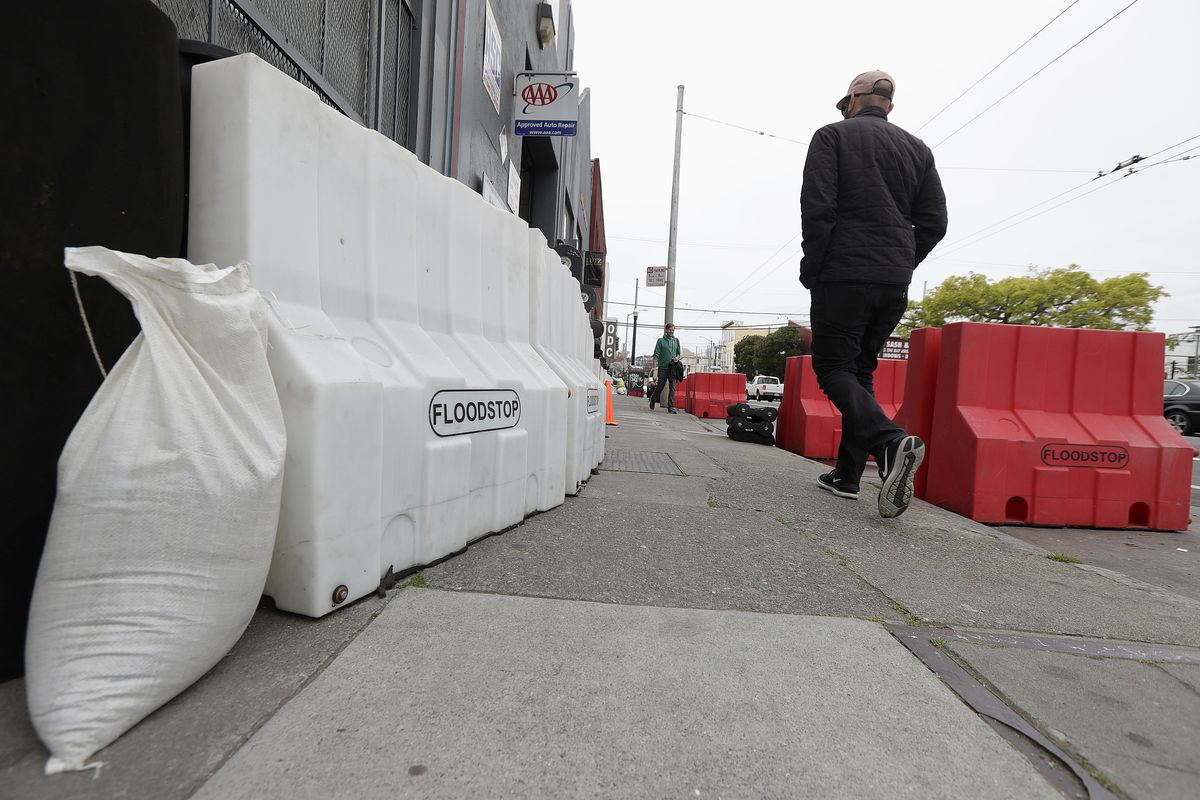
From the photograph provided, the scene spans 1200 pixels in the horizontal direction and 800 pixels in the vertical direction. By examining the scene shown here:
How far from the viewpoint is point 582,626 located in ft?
4.99

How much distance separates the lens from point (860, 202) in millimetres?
3104

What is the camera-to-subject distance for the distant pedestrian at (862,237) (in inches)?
121

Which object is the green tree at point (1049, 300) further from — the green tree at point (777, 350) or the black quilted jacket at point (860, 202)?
the black quilted jacket at point (860, 202)

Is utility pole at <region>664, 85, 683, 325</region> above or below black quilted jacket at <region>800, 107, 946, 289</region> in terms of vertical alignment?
above

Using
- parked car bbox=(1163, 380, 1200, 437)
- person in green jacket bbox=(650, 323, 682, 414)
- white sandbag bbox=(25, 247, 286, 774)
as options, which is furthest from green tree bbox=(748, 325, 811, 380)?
white sandbag bbox=(25, 247, 286, 774)

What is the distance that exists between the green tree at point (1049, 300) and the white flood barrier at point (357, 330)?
2938 centimetres

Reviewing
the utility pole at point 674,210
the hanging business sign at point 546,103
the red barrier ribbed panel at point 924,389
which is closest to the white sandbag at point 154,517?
the red barrier ribbed panel at point 924,389

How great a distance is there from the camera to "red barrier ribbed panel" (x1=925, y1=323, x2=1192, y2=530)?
3.39 metres

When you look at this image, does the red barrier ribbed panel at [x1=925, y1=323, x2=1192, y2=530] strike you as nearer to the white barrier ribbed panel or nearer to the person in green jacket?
the white barrier ribbed panel

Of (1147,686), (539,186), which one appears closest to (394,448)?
(1147,686)

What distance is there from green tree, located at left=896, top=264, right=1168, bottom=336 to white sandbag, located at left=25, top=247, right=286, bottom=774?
3037 cm

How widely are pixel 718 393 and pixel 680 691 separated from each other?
490 inches

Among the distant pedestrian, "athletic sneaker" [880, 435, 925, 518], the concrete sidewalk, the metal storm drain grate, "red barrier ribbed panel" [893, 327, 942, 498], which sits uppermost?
the distant pedestrian

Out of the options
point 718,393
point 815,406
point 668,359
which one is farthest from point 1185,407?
point 815,406
